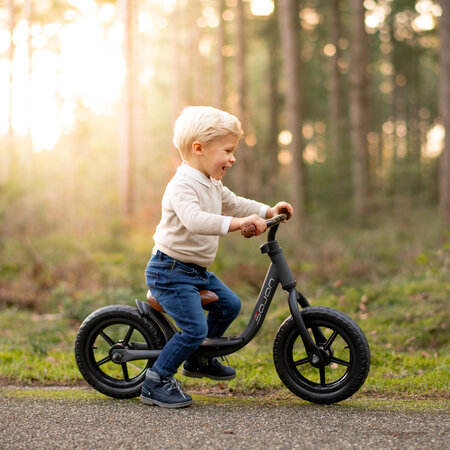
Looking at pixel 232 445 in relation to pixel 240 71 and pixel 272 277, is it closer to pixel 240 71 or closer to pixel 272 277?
pixel 272 277

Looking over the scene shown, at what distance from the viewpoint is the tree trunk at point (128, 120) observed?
16.3m

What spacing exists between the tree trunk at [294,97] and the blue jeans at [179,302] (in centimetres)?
1170

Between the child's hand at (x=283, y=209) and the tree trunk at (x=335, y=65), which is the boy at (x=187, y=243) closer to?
the child's hand at (x=283, y=209)

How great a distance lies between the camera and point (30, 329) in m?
6.30

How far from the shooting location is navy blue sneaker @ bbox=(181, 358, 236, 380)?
3938 mm

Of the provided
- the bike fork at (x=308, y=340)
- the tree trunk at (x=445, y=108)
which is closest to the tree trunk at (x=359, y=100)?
the tree trunk at (x=445, y=108)

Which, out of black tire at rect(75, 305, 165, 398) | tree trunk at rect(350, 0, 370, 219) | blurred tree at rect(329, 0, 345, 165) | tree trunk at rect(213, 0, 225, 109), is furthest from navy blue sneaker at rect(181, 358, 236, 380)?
blurred tree at rect(329, 0, 345, 165)

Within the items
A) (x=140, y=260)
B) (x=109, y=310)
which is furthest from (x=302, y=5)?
(x=109, y=310)

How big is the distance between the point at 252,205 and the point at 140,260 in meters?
6.62

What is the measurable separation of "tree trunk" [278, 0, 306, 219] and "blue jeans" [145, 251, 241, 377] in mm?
11700

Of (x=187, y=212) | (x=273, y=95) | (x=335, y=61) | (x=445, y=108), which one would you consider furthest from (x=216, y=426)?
(x=273, y=95)

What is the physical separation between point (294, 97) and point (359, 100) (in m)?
2.26

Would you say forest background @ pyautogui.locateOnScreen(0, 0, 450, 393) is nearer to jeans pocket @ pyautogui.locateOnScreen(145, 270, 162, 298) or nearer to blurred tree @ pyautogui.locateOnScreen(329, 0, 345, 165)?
blurred tree @ pyautogui.locateOnScreen(329, 0, 345, 165)

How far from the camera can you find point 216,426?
3328mm
